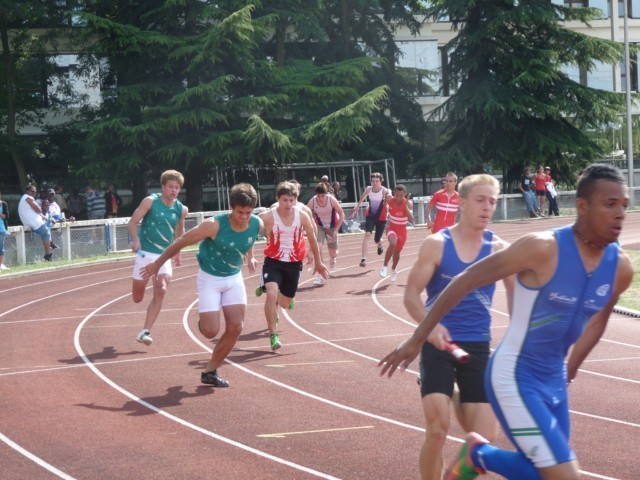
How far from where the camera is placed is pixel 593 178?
186 inches

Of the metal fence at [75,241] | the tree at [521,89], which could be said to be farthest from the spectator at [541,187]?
the metal fence at [75,241]

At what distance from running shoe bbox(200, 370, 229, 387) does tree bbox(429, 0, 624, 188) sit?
101 feet

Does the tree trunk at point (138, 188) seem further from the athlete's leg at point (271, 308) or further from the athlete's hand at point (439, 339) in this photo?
the athlete's hand at point (439, 339)

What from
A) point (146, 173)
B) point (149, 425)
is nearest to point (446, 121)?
point (146, 173)

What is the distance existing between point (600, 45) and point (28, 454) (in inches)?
1464

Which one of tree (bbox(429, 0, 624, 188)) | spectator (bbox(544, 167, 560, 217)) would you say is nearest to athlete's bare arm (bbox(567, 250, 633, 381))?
spectator (bbox(544, 167, 560, 217))

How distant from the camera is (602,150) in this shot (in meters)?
42.6

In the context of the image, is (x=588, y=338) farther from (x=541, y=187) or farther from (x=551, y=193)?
(x=551, y=193)

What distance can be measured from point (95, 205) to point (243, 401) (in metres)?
24.6

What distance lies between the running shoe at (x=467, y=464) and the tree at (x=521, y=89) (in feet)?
118

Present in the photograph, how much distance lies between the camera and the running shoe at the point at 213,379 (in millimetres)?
10758

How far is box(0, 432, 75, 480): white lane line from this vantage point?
755 centimetres

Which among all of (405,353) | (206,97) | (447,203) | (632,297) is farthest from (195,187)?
(405,353)

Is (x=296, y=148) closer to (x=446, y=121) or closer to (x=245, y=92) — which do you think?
(x=245, y=92)
